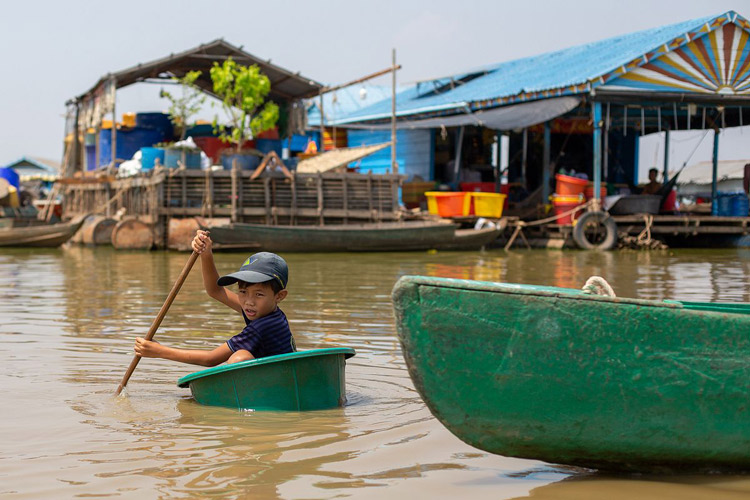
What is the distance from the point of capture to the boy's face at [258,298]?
14.3ft

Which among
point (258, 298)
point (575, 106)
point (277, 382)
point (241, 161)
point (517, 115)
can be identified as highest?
point (575, 106)

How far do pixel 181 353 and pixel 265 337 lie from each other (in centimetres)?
47

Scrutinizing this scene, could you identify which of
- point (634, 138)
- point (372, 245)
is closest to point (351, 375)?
point (372, 245)

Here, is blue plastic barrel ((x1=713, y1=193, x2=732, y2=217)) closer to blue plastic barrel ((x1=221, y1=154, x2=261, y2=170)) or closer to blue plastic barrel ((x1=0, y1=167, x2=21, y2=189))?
blue plastic barrel ((x1=221, y1=154, x2=261, y2=170))

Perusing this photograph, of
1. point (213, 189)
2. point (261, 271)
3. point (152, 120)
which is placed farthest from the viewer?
point (152, 120)

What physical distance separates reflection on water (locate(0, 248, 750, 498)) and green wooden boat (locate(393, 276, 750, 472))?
8.3 inches

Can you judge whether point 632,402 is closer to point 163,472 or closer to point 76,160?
point 163,472

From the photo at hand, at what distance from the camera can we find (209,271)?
4848mm

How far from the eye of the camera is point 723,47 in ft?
64.3

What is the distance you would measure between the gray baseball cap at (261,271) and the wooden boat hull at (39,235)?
48.6ft

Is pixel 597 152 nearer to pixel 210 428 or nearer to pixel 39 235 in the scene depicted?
pixel 39 235

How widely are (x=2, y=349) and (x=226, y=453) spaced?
3.32 metres

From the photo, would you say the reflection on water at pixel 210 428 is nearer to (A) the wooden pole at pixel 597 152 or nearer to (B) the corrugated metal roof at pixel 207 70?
(A) the wooden pole at pixel 597 152

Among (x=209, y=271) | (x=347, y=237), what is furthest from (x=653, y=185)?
(x=209, y=271)
